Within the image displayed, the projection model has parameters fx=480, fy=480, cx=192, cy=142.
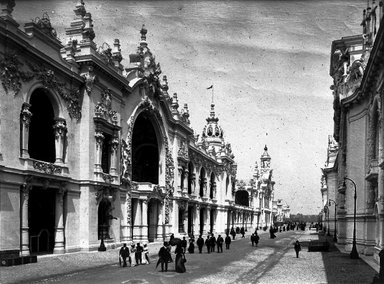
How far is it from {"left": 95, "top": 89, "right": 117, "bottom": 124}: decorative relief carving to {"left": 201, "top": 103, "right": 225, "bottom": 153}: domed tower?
5068cm

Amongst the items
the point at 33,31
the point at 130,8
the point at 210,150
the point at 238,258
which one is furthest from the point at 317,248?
the point at 210,150

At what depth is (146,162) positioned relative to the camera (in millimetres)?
51156

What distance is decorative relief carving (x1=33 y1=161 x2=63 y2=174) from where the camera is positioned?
2781 centimetres

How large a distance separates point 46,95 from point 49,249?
9811 mm

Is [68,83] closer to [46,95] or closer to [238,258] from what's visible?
[46,95]

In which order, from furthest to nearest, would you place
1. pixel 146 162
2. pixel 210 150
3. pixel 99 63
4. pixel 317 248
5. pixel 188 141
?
pixel 210 150 < pixel 188 141 < pixel 146 162 < pixel 317 248 < pixel 99 63

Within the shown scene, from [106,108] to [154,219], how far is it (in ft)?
53.0

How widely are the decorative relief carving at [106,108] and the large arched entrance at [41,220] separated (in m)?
7.10

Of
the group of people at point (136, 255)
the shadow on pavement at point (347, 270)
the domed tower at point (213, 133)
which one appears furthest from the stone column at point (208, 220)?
the group of people at point (136, 255)

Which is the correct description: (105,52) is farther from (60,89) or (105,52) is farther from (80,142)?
(80,142)

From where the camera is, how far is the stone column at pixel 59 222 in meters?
A: 30.3

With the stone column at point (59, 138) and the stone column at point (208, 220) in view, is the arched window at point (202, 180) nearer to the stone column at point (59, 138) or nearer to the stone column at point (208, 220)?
the stone column at point (208, 220)

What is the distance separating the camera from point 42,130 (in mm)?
31109

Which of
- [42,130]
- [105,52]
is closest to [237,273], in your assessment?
[42,130]
